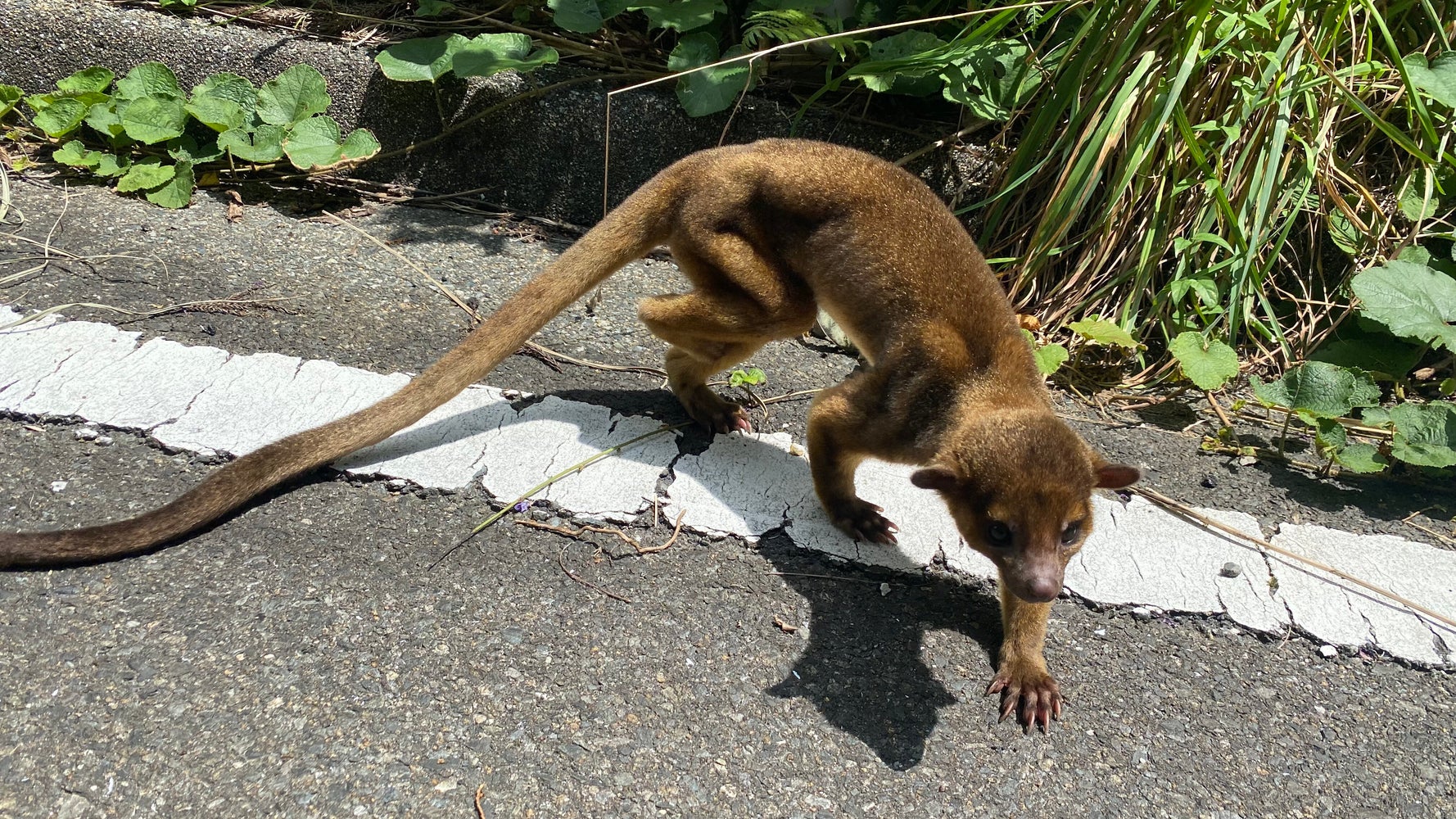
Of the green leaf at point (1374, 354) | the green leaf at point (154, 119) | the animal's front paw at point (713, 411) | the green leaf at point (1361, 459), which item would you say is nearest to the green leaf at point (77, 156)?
the green leaf at point (154, 119)

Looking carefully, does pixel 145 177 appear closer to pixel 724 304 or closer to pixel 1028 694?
pixel 724 304

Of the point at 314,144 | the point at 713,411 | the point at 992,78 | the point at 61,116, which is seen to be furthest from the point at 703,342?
the point at 61,116

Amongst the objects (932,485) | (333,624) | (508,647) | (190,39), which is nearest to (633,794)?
(508,647)

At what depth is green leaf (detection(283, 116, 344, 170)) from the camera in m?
5.36

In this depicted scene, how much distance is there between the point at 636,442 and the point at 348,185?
9.28 feet

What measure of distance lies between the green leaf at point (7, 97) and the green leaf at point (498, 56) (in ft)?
8.77

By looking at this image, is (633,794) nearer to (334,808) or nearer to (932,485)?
(334,808)

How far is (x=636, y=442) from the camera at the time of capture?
13.8 feet

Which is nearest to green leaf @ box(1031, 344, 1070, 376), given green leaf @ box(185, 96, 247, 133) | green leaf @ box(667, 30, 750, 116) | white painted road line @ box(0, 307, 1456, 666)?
white painted road line @ box(0, 307, 1456, 666)

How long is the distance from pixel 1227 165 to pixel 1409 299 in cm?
105

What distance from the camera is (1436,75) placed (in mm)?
4758

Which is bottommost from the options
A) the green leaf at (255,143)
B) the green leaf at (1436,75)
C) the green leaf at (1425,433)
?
the green leaf at (255,143)

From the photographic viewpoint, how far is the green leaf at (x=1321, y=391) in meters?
4.29

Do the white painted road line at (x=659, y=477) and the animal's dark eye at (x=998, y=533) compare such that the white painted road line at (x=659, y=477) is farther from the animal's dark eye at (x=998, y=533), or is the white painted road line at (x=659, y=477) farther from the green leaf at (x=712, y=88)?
the green leaf at (x=712, y=88)
